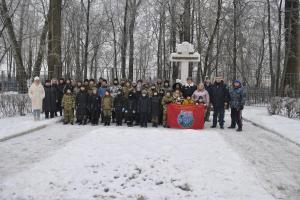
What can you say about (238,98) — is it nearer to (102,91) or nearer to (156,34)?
(102,91)

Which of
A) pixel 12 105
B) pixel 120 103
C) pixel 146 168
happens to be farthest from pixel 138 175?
pixel 12 105

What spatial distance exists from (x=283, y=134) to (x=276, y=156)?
3350mm

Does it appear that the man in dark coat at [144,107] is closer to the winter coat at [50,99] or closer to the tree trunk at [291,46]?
the winter coat at [50,99]

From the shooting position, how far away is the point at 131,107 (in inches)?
619

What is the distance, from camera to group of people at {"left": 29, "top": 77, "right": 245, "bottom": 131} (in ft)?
50.8

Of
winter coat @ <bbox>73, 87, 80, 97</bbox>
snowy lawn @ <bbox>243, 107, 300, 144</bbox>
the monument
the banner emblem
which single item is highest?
the monument

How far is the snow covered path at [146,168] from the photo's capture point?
25.9 feet

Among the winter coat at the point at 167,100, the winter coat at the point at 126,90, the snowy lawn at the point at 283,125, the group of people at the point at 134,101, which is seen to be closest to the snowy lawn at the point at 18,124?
the group of people at the point at 134,101

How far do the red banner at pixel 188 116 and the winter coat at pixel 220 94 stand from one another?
2.57 feet

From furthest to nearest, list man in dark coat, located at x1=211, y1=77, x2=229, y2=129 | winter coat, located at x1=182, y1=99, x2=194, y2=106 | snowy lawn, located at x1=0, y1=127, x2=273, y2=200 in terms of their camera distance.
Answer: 1. man in dark coat, located at x1=211, y1=77, x2=229, y2=129
2. winter coat, located at x1=182, y1=99, x2=194, y2=106
3. snowy lawn, located at x1=0, y1=127, x2=273, y2=200

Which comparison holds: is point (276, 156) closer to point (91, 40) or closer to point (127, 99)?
point (127, 99)

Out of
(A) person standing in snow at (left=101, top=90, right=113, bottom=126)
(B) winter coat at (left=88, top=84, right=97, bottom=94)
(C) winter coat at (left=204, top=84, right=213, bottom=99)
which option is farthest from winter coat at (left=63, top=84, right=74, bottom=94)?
(C) winter coat at (left=204, top=84, right=213, bottom=99)

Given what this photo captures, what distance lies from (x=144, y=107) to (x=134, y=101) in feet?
1.66

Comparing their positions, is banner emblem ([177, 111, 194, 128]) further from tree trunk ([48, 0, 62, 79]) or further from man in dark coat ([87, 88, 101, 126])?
tree trunk ([48, 0, 62, 79])
